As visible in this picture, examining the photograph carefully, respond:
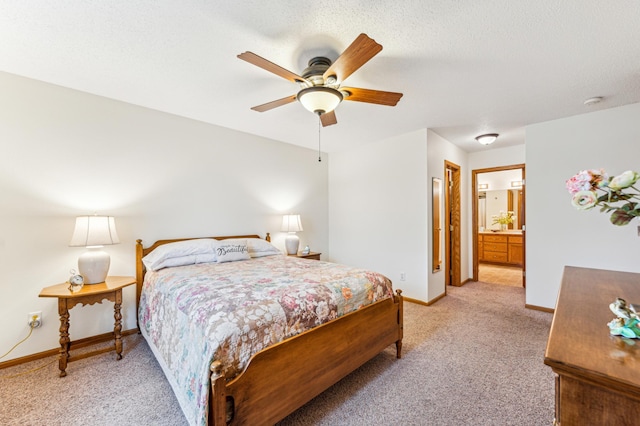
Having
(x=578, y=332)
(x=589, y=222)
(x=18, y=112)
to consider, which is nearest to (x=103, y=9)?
(x=18, y=112)

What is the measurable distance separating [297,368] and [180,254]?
6.20 ft

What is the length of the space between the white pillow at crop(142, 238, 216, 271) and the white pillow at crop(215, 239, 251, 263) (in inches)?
2.5

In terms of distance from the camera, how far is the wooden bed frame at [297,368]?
127 centimetres

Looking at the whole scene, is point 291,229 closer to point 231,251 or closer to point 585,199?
point 231,251

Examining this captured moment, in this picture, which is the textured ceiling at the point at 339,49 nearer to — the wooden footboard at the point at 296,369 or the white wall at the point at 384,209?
the white wall at the point at 384,209

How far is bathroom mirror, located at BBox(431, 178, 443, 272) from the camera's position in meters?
3.82

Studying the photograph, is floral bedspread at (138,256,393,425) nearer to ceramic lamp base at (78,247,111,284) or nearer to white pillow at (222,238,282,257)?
ceramic lamp base at (78,247,111,284)

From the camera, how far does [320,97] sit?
6.63 feet

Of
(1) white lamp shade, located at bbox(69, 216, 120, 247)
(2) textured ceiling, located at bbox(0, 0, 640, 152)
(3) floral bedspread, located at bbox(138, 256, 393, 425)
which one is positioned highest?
(2) textured ceiling, located at bbox(0, 0, 640, 152)

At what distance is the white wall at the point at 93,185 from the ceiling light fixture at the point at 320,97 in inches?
78.2

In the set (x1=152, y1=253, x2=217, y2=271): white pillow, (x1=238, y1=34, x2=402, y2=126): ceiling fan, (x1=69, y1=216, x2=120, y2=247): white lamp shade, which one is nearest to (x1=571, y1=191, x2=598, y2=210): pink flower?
(x1=238, y1=34, x2=402, y2=126): ceiling fan

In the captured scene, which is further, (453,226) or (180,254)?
(453,226)

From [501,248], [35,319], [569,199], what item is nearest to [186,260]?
[35,319]

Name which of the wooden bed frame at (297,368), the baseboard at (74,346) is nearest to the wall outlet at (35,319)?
the baseboard at (74,346)
